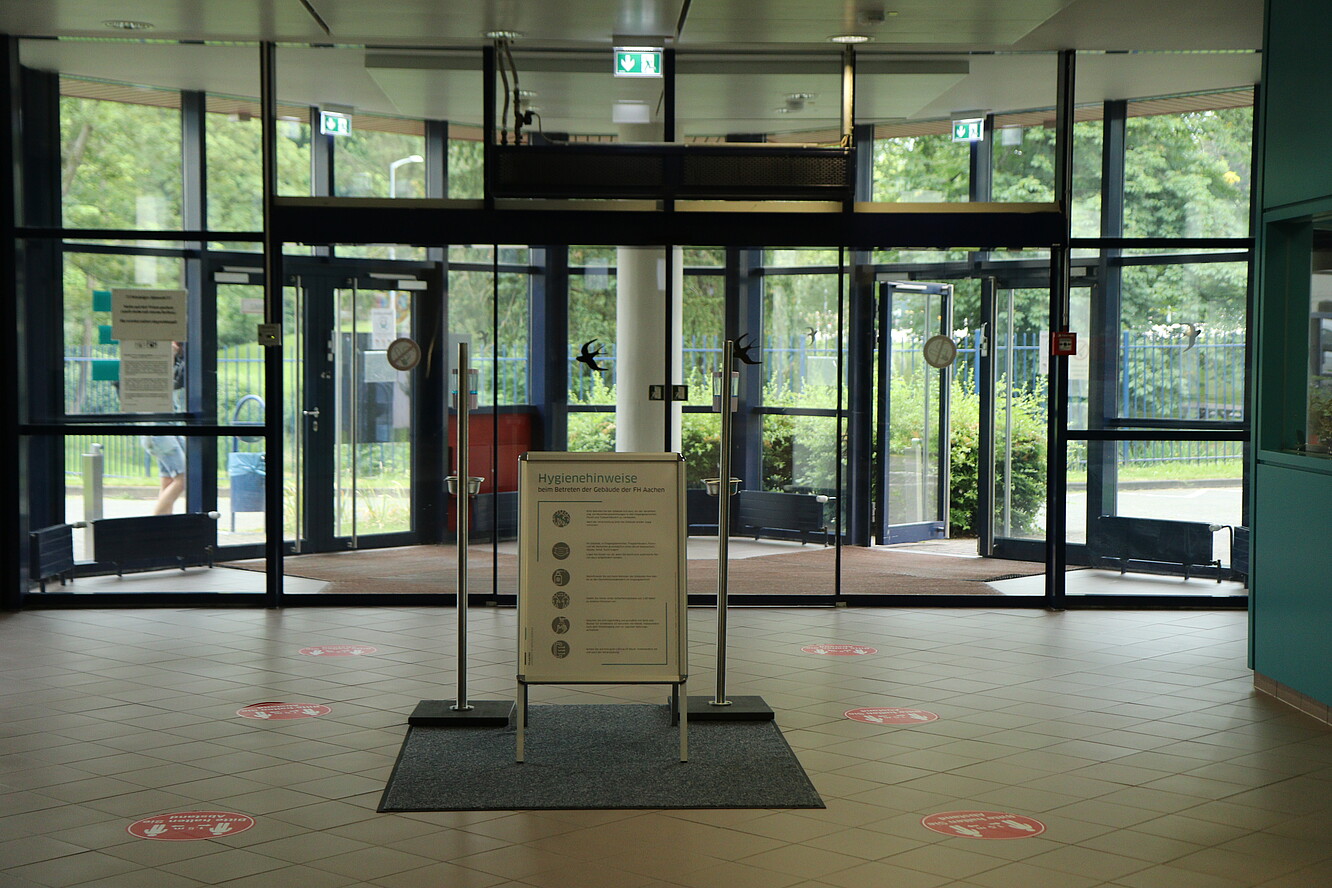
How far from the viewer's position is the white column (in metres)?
8.15

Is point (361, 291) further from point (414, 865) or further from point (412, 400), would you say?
point (414, 865)

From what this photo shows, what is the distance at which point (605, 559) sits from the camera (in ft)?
16.1

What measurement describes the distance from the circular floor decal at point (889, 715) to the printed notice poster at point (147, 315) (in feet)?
16.3

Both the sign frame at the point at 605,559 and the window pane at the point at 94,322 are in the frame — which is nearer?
the sign frame at the point at 605,559

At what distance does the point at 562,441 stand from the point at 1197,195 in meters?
4.38

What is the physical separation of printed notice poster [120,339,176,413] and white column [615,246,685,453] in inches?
112

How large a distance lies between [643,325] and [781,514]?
5.01 feet

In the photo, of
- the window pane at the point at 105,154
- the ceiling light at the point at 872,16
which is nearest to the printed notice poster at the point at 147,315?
the window pane at the point at 105,154

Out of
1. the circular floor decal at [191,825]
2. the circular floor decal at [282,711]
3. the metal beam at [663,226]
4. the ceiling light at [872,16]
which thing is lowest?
the circular floor decal at [191,825]

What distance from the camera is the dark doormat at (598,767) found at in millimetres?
4387

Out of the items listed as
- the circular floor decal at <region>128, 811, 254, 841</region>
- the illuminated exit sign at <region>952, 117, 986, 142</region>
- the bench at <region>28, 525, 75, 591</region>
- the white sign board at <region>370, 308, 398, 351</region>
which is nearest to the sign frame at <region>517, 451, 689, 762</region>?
the circular floor decal at <region>128, 811, 254, 841</region>

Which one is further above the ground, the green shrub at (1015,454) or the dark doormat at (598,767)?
the green shrub at (1015,454)

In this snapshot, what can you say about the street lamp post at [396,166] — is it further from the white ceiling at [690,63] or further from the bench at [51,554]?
the bench at [51,554]

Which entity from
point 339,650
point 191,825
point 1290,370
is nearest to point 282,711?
point 339,650
